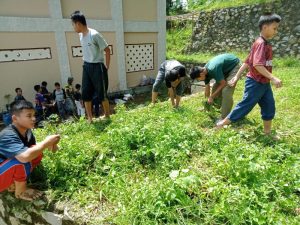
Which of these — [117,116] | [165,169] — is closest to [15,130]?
[165,169]

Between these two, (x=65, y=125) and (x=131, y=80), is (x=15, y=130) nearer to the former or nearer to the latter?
(x=65, y=125)

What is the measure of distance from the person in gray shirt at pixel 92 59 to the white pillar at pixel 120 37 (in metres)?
6.99

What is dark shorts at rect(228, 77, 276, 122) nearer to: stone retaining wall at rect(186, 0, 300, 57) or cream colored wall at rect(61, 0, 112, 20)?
cream colored wall at rect(61, 0, 112, 20)

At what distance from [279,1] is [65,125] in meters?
12.0

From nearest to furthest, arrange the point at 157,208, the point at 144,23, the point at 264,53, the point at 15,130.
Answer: the point at 157,208 < the point at 15,130 < the point at 264,53 < the point at 144,23

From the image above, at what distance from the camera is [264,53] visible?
353cm

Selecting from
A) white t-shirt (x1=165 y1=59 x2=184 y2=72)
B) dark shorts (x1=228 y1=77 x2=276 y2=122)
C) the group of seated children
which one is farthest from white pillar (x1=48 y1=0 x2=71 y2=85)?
dark shorts (x1=228 y1=77 x2=276 y2=122)

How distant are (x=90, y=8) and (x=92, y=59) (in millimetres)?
6958

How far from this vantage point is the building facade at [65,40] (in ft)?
30.0

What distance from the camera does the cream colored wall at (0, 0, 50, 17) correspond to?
28.9ft

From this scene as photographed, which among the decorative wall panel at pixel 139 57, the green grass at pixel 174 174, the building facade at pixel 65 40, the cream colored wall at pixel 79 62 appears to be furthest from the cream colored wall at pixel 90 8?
the green grass at pixel 174 174

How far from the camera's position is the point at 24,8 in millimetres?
9180

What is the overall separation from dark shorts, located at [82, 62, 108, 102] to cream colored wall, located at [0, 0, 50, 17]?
236 inches

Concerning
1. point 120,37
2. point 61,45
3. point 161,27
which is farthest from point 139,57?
point 61,45
